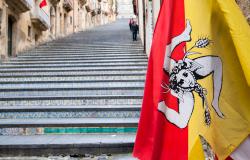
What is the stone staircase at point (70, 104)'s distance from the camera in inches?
199

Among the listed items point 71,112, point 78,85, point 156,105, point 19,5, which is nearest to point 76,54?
point 19,5

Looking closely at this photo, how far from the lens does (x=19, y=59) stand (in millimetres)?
13742

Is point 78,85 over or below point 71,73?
below

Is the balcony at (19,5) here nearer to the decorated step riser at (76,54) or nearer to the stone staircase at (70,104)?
the decorated step riser at (76,54)

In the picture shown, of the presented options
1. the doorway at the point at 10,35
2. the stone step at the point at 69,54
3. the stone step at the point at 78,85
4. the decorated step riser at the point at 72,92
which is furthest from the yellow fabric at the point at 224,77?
the doorway at the point at 10,35

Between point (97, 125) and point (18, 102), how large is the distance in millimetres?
2562

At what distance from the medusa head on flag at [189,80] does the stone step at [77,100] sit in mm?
5370

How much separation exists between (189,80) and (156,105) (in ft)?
0.84

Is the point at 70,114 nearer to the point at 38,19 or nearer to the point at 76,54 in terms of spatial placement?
the point at 76,54

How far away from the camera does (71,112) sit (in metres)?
6.75

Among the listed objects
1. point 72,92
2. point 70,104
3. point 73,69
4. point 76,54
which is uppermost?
point 76,54

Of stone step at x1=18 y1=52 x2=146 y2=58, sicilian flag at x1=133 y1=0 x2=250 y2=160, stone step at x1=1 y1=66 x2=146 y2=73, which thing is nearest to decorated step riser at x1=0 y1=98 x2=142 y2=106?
stone step at x1=1 y1=66 x2=146 y2=73

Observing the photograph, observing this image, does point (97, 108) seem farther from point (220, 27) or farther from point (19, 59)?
point (19, 59)

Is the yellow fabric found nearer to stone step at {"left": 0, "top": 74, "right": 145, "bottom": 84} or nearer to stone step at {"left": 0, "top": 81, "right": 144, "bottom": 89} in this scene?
stone step at {"left": 0, "top": 81, "right": 144, "bottom": 89}
